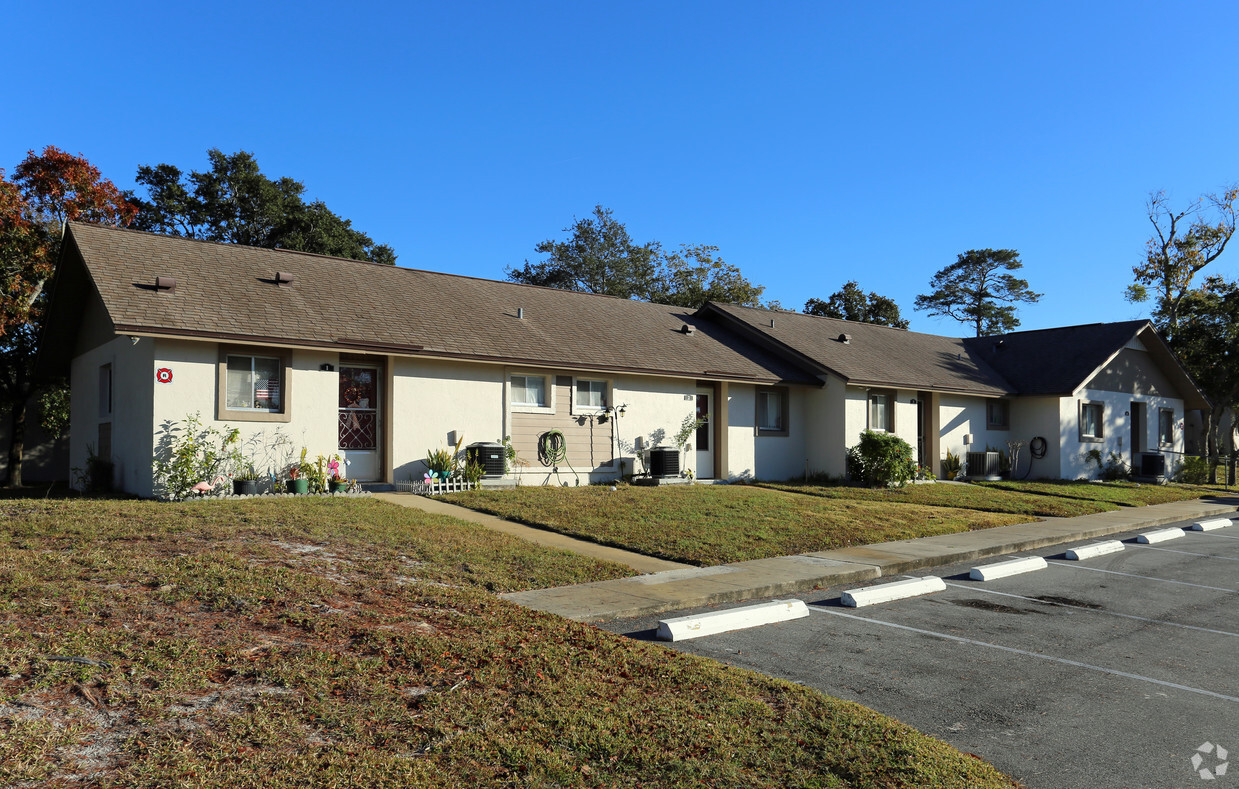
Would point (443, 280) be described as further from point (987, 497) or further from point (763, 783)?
point (763, 783)

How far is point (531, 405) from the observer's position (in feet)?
58.7

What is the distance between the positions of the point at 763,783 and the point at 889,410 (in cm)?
2098

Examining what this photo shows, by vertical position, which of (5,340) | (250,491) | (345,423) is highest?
(5,340)

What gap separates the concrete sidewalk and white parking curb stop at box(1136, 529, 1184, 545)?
885 mm

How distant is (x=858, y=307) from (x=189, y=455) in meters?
42.9

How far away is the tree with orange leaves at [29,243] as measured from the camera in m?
20.6

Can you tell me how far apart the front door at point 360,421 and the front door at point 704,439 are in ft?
26.4

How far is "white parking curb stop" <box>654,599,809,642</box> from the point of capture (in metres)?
Answer: 6.98

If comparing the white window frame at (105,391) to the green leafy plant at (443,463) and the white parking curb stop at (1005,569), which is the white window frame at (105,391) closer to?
the green leafy plant at (443,463)

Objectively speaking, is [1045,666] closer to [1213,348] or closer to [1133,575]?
[1133,575]

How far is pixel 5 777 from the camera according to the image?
3.70 m

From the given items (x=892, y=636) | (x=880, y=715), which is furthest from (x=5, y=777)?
(x=892, y=636)

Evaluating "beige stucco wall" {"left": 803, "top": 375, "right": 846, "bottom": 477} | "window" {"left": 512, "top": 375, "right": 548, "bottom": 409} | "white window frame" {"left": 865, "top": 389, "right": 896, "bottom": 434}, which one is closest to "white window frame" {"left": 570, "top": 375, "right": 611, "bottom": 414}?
"window" {"left": 512, "top": 375, "right": 548, "bottom": 409}

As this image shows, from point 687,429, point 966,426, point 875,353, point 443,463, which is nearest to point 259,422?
point 443,463
